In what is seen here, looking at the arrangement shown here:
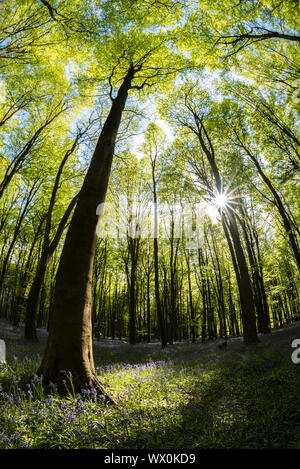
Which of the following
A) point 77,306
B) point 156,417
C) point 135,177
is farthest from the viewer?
point 135,177

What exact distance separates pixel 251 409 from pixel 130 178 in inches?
670

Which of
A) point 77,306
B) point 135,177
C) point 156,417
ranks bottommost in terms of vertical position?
point 156,417

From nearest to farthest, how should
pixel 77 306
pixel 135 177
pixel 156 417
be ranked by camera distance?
pixel 156 417
pixel 77 306
pixel 135 177

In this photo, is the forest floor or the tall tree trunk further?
the tall tree trunk

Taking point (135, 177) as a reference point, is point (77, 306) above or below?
below

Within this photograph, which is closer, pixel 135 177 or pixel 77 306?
pixel 77 306

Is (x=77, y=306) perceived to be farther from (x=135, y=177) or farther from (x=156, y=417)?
(x=135, y=177)

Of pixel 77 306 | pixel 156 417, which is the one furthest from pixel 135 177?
pixel 156 417

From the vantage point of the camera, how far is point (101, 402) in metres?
3.46

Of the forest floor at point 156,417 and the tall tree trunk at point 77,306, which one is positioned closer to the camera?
the forest floor at point 156,417

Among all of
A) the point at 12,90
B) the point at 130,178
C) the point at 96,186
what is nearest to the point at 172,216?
the point at 130,178

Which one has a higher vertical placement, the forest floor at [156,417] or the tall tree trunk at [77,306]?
the tall tree trunk at [77,306]

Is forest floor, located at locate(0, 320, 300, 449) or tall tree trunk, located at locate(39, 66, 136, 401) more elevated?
tall tree trunk, located at locate(39, 66, 136, 401)

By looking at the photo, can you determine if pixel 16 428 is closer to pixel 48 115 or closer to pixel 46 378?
pixel 46 378
